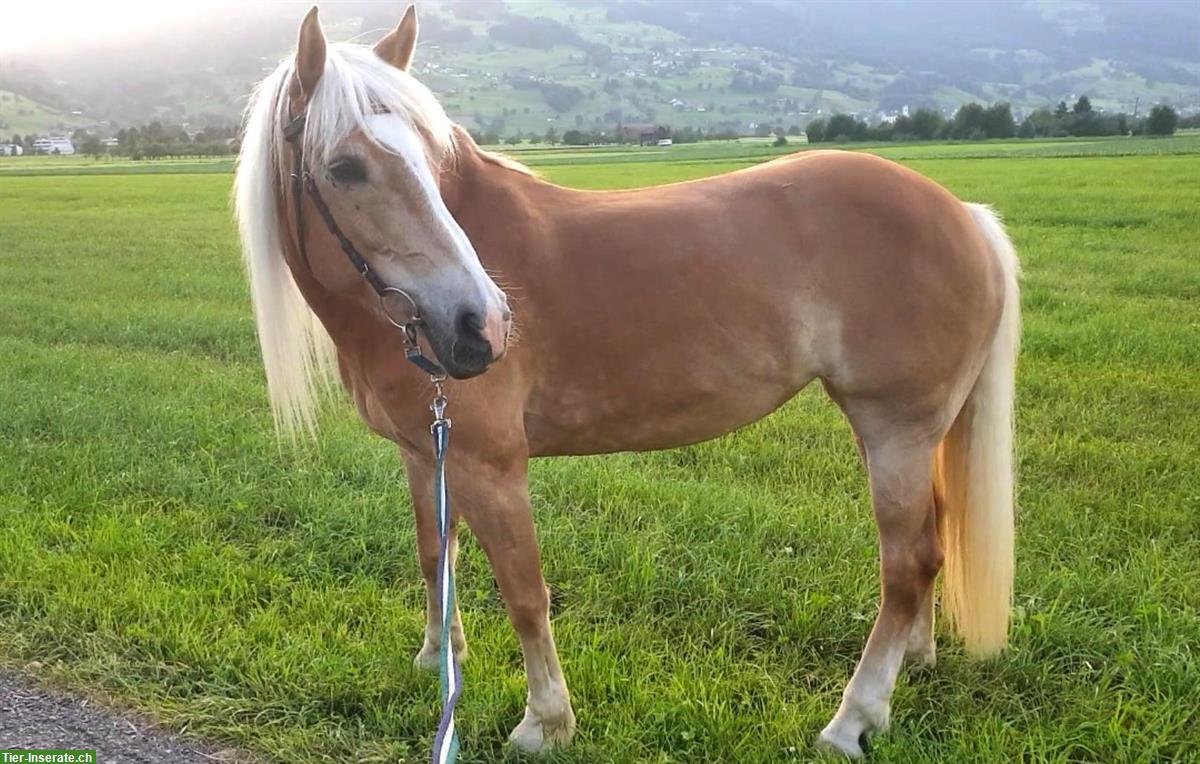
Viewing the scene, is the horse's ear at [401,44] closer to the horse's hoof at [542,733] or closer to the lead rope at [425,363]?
the lead rope at [425,363]

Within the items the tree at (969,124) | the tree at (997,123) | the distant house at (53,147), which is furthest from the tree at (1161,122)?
the distant house at (53,147)

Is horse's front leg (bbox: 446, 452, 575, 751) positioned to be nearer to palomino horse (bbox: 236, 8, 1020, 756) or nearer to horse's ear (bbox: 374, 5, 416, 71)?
palomino horse (bbox: 236, 8, 1020, 756)

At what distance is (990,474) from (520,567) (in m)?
1.74

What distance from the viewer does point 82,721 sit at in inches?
116

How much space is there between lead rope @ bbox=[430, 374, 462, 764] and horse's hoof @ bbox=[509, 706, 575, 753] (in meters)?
0.39

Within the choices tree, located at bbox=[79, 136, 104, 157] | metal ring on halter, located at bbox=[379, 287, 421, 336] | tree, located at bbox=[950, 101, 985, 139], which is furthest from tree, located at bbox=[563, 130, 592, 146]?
metal ring on halter, located at bbox=[379, 287, 421, 336]

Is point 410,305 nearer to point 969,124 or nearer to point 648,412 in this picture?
point 648,412

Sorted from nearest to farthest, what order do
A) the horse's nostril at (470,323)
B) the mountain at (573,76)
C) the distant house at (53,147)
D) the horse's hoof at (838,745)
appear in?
1. the horse's nostril at (470,323)
2. the horse's hoof at (838,745)
3. the mountain at (573,76)
4. the distant house at (53,147)

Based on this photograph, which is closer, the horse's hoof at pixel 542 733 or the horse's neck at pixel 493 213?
the horse's neck at pixel 493 213

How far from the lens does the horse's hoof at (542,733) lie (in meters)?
2.84

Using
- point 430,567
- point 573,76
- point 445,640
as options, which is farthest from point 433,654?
point 573,76

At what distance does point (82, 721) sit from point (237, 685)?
49cm

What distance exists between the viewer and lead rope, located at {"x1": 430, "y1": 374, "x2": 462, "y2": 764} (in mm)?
2285

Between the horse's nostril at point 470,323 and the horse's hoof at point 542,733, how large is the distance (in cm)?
142
